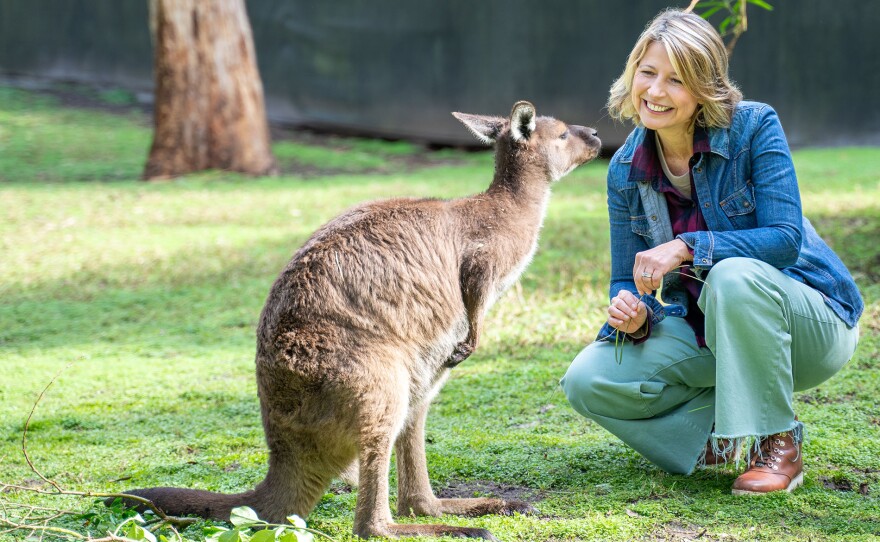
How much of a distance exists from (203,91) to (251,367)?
5405 mm

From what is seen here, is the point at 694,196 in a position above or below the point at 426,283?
above

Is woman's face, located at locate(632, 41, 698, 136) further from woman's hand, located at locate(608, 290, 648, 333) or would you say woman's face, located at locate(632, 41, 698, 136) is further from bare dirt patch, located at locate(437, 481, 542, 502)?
bare dirt patch, located at locate(437, 481, 542, 502)

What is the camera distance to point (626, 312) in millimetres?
3062

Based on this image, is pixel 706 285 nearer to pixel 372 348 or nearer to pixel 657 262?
pixel 657 262

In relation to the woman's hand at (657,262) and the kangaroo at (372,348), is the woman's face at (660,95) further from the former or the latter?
the kangaroo at (372,348)

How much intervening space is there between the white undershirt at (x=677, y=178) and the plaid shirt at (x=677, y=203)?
0.03 ft

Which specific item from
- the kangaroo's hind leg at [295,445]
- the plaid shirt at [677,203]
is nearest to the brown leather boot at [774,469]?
the plaid shirt at [677,203]

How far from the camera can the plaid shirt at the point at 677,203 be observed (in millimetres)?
3123

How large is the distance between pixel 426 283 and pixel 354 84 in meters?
9.73

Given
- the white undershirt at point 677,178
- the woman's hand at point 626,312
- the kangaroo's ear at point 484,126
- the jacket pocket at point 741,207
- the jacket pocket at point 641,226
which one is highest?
the kangaroo's ear at point 484,126

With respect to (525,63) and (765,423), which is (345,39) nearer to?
(525,63)

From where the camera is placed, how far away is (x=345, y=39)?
40.1 ft

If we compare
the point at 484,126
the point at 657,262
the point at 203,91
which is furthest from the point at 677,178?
the point at 203,91

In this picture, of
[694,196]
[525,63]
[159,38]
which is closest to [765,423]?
[694,196]
